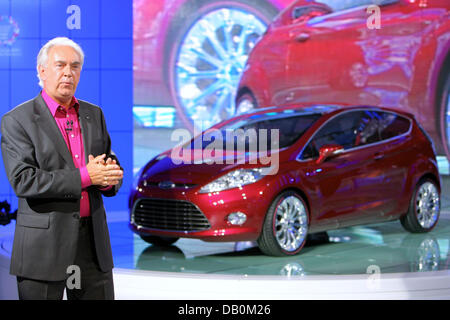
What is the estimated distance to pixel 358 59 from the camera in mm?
9109

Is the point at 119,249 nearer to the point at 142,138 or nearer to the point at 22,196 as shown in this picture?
the point at 142,138

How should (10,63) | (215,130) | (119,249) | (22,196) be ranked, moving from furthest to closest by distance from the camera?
(10,63)
(215,130)
(119,249)
(22,196)

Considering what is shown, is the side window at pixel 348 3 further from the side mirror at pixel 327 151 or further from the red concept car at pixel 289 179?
the side mirror at pixel 327 151

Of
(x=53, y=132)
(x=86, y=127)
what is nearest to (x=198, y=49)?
Answer: (x=86, y=127)

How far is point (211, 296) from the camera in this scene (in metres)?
4.56

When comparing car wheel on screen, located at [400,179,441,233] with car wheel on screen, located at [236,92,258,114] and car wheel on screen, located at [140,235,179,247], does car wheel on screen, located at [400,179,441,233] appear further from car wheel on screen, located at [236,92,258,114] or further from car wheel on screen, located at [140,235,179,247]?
car wheel on screen, located at [236,92,258,114]

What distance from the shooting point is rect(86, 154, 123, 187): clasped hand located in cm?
276

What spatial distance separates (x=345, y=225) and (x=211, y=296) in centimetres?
221

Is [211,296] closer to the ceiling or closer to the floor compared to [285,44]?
closer to the floor

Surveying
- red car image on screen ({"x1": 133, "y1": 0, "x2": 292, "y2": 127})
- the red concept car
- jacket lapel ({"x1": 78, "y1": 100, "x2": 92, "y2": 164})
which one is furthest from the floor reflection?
red car image on screen ({"x1": 133, "y1": 0, "x2": 292, "y2": 127})

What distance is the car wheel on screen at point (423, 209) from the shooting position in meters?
7.12

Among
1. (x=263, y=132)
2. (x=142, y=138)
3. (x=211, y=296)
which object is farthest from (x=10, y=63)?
(x=211, y=296)

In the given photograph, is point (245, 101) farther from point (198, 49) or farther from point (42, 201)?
point (42, 201)

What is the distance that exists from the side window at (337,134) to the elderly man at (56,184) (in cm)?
346
